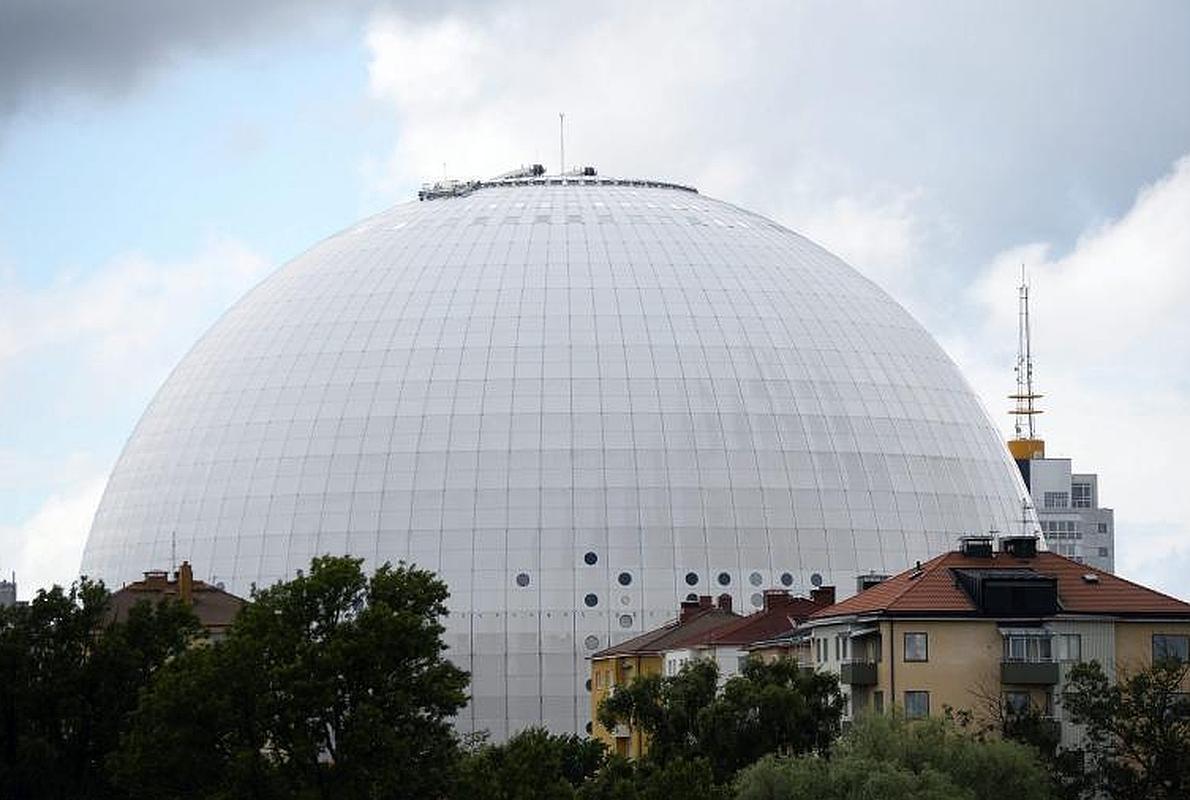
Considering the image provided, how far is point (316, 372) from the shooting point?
100750mm

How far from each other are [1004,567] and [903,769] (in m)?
14.6

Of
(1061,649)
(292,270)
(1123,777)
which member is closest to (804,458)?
(292,270)

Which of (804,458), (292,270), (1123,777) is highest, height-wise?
(292,270)

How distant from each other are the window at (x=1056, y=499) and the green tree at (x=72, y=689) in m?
112

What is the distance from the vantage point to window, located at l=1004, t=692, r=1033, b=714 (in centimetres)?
6488

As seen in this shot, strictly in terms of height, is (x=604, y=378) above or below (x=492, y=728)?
above

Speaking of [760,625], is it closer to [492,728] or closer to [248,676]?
[492,728]

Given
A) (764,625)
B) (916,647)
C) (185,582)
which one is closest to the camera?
(916,647)

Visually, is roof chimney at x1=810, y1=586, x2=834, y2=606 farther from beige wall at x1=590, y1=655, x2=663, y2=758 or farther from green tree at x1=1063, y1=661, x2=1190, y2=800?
green tree at x1=1063, y1=661, x2=1190, y2=800

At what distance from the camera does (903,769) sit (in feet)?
188

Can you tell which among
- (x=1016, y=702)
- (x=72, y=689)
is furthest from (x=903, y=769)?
(x=72, y=689)

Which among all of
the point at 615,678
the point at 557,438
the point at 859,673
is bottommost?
the point at 859,673

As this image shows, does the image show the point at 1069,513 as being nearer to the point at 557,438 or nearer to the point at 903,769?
the point at 557,438

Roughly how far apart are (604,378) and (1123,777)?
39.6 meters
